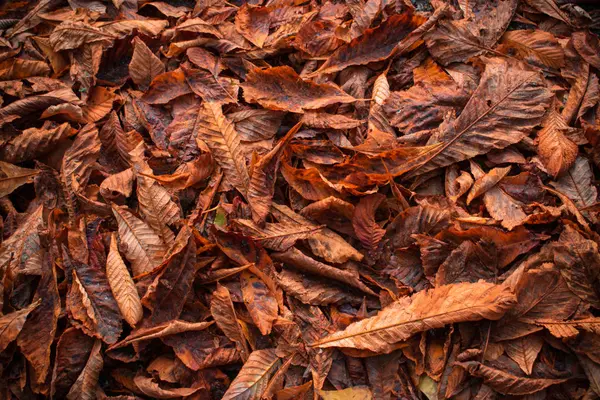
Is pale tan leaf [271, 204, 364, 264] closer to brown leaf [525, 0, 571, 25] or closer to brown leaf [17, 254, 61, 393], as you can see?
brown leaf [17, 254, 61, 393]

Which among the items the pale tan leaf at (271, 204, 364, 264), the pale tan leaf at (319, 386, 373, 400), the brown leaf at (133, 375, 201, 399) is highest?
the pale tan leaf at (271, 204, 364, 264)

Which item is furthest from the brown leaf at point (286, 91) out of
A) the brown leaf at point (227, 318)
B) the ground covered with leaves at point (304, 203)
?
the brown leaf at point (227, 318)

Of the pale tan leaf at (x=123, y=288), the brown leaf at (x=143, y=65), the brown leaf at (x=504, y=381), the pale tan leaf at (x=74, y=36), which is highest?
the pale tan leaf at (x=74, y=36)

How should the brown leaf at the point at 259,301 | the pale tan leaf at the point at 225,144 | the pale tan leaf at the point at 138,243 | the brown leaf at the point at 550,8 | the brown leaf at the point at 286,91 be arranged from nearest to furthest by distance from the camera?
the brown leaf at the point at 259,301 → the pale tan leaf at the point at 138,243 → the pale tan leaf at the point at 225,144 → the brown leaf at the point at 286,91 → the brown leaf at the point at 550,8

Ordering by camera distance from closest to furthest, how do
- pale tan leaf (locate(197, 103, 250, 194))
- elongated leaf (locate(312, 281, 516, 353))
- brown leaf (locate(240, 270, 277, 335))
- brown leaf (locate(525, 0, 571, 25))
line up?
elongated leaf (locate(312, 281, 516, 353))
brown leaf (locate(240, 270, 277, 335))
pale tan leaf (locate(197, 103, 250, 194))
brown leaf (locate(525, 0, 571, 25))

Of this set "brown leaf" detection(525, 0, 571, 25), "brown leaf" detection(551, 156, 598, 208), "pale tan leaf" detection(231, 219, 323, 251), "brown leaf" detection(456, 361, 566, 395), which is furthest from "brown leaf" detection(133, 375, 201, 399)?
"brown leaf" detection(525, 0, 571, 25)

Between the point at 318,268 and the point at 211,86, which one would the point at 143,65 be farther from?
the point at 318,268

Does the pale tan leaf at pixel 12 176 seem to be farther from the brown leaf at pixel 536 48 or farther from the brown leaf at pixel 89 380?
the brown leaf at pixel 536 48
